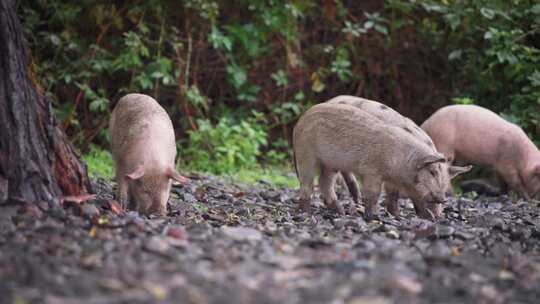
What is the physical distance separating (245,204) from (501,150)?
18.6ft

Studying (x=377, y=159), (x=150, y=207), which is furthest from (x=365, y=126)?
(x=150, y=207)

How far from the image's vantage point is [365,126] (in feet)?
25.2

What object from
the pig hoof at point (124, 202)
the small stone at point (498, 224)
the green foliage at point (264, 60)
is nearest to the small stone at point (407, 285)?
the small stone at point (498, 224)

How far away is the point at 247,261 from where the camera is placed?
409 cm

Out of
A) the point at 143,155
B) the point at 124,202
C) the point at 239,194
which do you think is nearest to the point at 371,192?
the point at 239,194

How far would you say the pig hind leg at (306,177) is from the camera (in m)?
7.86

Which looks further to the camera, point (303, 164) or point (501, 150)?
point (501, 150)

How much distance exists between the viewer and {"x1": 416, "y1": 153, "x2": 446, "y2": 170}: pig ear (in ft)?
24.1

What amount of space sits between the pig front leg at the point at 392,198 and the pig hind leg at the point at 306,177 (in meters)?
0.79

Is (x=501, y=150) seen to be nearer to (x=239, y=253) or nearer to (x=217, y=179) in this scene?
(x=217, y=179)

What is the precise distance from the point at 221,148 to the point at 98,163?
2.05 metres

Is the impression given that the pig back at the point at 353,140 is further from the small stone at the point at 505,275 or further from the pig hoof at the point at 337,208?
the small stone at the point at 505,275

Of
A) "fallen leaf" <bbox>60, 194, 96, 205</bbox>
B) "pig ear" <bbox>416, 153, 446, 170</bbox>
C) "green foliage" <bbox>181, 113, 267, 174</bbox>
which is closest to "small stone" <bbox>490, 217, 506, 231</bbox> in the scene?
"pig ear" <bbox>416, 153, 446, 170</bbox>

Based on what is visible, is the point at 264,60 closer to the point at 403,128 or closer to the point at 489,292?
the point at 403,128
